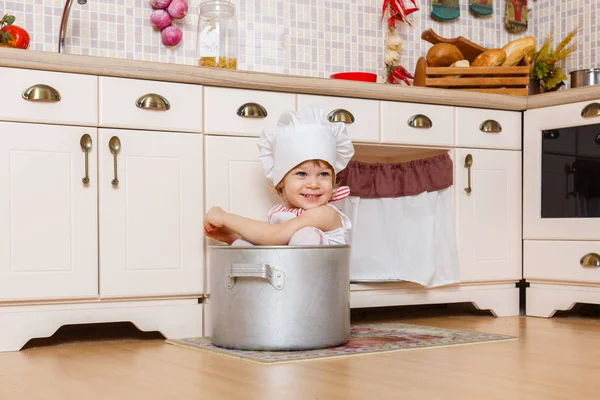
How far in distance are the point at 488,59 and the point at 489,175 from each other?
0.48 metres

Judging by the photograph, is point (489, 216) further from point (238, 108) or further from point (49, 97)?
point (49, 97)

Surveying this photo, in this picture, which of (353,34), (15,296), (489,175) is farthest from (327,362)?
(353,34)

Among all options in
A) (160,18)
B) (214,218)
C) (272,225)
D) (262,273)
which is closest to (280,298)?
(262,273)

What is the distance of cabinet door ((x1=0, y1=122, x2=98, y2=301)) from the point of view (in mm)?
2193

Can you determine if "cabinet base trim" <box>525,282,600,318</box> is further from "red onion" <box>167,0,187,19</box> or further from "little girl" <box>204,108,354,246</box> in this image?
"red onion" <box>167,0,187,19</box>

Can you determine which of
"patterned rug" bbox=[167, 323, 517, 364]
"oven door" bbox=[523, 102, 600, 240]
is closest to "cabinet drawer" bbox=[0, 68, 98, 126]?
"patterned rug" bbox=[167, 323, 517, 364]

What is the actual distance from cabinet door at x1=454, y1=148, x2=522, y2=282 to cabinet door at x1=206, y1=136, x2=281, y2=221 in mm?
770

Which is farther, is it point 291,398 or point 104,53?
point 104,53

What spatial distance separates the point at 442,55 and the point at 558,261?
898 millimetres

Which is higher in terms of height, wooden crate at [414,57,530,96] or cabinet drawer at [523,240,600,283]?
wooden crate at [414,57,530,96]

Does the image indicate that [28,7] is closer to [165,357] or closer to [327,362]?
[165,357]

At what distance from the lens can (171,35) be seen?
3043mm

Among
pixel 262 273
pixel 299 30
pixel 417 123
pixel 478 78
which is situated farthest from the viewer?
pixel 299 30

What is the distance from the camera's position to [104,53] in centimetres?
297
